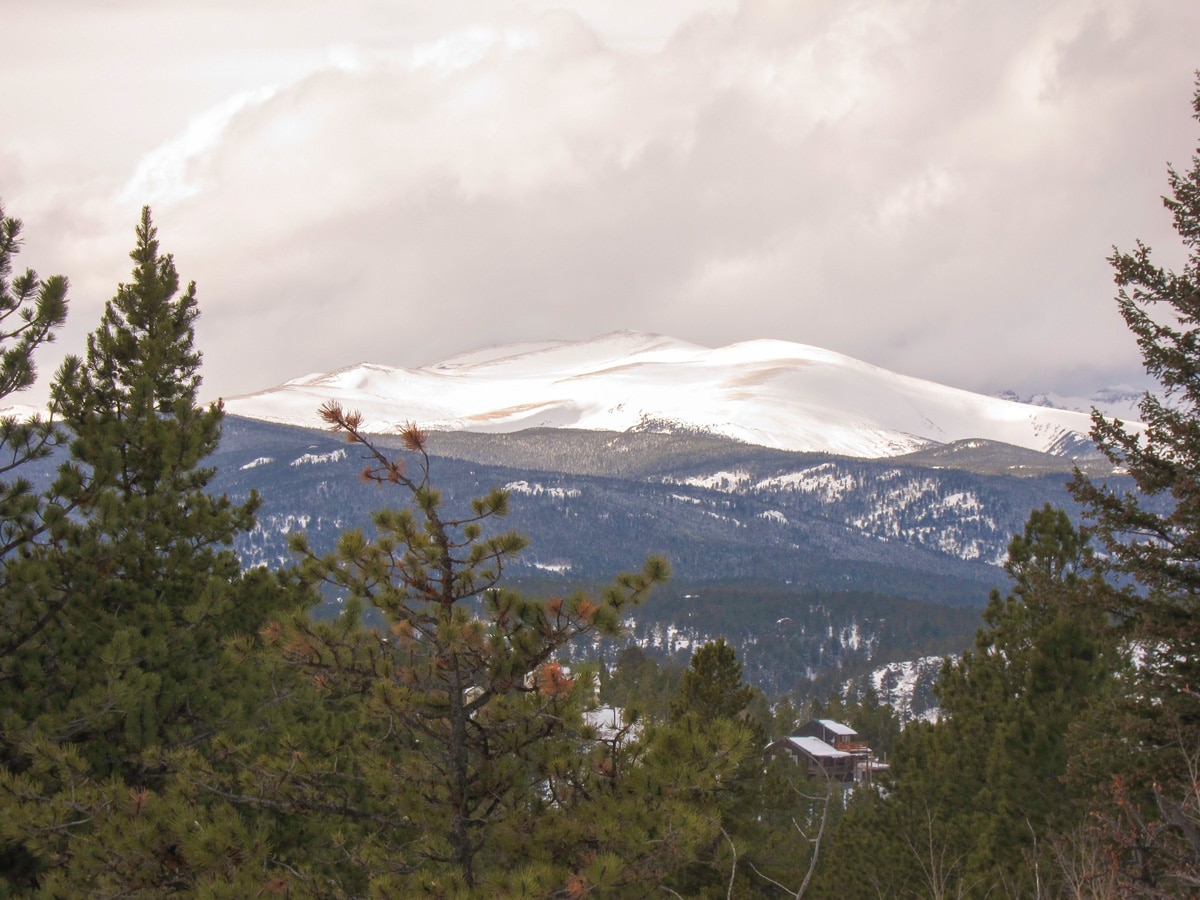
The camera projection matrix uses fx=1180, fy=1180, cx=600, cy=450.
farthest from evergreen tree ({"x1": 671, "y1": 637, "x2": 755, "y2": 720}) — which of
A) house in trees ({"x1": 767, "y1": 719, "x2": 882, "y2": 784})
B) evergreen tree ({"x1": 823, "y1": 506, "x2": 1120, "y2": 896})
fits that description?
house in trees ({"x1": 767, "y1": 719, "x2": 882, "y2": 784})

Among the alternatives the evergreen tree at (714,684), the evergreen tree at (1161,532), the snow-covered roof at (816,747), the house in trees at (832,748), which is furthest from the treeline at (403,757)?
the snow-covered roof at (816,747)

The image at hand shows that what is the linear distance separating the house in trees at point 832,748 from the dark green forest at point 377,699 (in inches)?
2358

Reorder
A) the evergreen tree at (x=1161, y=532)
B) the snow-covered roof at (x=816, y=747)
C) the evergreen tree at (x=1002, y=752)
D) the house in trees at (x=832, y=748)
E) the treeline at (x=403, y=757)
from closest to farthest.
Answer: the treeline at (x=403, y=757) → the evergreen tree at (x=1161, y=532) → the evergreen tree at (x=1002, y=752) → the house in trees at (x=832, y=748) → the snow-covered roof at (x=816, y=747)

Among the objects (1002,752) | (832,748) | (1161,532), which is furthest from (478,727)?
(832,748)

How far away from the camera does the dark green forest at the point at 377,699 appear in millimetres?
10117

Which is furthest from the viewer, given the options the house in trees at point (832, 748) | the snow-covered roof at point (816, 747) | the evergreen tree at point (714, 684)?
the snow-covered roof at point (816, 747)

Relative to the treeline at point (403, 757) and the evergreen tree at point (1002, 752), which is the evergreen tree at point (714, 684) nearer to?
the evergreen tree at point (1002, 752)

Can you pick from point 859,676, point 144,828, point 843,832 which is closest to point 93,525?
point 144,828

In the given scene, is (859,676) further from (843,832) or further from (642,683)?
(843,832)

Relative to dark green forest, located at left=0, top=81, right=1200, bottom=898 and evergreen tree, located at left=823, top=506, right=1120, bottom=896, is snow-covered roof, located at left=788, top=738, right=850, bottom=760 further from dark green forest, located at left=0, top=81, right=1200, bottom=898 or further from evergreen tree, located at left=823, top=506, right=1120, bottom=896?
dark green forest, located at left=0, top=81, right=1200, bottom=898

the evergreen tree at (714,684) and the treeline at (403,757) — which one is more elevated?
the treeline at (403,757)

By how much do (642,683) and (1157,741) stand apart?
7173 cm

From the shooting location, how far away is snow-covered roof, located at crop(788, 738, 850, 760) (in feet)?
299

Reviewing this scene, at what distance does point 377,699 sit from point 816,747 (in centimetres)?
9040
